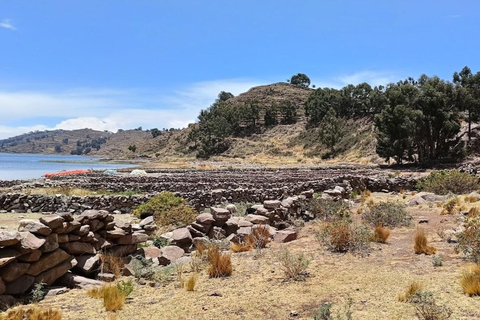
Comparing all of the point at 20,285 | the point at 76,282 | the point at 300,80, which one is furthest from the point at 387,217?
the point at 300,80

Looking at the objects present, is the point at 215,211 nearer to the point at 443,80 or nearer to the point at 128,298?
the point at 128,298

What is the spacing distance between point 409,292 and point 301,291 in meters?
1.65

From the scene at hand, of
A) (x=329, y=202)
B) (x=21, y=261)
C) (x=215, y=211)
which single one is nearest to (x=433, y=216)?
(x=329, y=202)

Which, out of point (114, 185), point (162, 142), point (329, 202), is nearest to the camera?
point (329, 202)

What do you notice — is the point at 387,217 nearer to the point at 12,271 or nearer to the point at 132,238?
the point at 132,238

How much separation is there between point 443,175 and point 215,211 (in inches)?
645

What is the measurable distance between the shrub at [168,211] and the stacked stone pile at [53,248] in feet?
16.1

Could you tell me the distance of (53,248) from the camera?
21.9 feet

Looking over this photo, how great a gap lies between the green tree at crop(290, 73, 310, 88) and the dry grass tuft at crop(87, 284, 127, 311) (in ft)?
584

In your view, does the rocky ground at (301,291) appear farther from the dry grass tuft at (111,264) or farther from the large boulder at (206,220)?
the large boulder at (206,220)

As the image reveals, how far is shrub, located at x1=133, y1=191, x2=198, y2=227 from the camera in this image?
1387cm

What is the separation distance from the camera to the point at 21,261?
6242 mm

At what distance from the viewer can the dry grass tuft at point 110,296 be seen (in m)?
5.93

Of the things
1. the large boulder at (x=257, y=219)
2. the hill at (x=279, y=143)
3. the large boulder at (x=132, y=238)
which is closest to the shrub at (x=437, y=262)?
the large boulder at (x=257, y=219)
